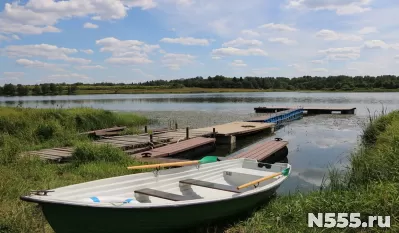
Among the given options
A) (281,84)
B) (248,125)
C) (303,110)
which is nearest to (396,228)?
(248,125)

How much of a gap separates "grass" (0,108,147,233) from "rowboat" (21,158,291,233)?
626mm

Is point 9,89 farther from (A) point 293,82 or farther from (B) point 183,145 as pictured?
(A) point 293,82

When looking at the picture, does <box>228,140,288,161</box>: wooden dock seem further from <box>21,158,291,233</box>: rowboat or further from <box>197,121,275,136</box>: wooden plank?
<box>21,158,291,233</box>: rowboat

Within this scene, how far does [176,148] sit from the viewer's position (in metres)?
12.8

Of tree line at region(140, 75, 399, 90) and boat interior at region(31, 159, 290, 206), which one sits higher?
tree line at region(140, 75, 399, 90)

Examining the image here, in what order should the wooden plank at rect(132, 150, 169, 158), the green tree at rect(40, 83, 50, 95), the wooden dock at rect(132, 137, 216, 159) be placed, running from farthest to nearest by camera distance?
the green tree at rect(40, 83, 50, 95) → the wooden dock at rect(132, 137, 216, 159) → the wooden plank at rect(132, 150, 169, 158)

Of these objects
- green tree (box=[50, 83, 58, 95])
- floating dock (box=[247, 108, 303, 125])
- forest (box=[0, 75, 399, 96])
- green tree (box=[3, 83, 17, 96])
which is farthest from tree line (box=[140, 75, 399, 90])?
floating dock (box=[247, 108, 303, 125])

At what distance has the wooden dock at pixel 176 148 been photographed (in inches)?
444

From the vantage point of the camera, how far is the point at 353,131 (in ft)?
67.1

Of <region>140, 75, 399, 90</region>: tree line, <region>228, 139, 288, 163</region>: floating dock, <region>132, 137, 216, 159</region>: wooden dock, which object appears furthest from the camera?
<region>140, 75, 399, 90</region>: tree line

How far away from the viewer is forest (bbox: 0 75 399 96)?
274ft

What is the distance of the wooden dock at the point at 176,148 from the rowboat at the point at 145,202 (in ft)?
14.0

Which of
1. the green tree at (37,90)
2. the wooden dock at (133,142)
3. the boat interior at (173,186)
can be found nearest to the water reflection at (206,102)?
the wooden dock at (133,142)

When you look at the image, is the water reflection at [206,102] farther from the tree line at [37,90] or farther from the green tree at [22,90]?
the green tree at [22,90]
